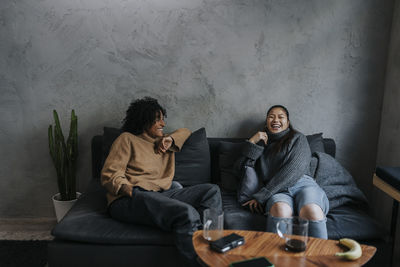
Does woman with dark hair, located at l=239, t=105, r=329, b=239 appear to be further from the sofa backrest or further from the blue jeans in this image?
the sofa backrest

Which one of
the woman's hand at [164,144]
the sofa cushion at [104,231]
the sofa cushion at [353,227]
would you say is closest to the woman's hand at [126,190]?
the sofa cushion at [104,231]

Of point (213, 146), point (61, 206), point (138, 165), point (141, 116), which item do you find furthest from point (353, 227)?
point (61, 206)

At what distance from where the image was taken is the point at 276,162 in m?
2.37

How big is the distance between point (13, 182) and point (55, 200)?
483 mm

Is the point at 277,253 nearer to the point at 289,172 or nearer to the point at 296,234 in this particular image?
the point at 296,234

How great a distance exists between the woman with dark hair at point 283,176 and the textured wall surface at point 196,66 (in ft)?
1.14

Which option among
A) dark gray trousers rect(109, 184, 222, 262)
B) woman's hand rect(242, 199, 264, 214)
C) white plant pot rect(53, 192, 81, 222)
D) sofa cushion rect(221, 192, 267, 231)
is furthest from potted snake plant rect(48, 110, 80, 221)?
woman's hand rect(242, 199, 264, 214)

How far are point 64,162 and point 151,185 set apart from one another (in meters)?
0.87

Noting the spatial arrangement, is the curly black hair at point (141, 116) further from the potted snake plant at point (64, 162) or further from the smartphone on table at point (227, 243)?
the smartphone on table at point (227, 243)

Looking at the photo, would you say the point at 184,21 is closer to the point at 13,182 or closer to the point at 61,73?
the point at 61,73

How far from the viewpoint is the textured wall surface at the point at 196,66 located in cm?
266

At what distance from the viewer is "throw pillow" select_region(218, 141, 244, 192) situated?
248 cm

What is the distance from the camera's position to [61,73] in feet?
8.99

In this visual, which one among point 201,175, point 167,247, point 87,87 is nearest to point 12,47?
point 87,87
